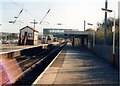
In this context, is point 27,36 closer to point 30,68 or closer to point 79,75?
point 30,68

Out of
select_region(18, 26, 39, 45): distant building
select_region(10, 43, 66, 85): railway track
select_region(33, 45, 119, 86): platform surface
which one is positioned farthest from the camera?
select_region(18, 26, 39, 45): distant building

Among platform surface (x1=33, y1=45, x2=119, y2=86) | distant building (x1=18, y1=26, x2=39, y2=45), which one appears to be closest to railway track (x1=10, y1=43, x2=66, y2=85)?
platform surface (x1=33, y1=45, x2=119, y2=86)

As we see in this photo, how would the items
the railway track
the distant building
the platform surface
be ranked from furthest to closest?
1. the distant building
2. the railway track
3. the platform surface

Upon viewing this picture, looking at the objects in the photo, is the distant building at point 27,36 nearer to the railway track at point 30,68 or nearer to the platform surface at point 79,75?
the railway track at point 30,68

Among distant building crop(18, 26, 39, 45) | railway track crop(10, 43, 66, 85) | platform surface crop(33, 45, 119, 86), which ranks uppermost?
distant building crop(18, 26, 39, 45)

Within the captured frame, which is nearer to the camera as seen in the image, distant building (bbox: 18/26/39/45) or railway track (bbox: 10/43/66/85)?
railway track (bbox: 10/43/66/85)

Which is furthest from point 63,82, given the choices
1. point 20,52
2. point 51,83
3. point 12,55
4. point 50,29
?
point 50,29

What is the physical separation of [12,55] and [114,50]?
1850 cm

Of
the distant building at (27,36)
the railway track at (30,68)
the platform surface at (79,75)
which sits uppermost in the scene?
the distant building at (27,36)

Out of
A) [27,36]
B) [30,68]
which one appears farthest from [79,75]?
[27,36]

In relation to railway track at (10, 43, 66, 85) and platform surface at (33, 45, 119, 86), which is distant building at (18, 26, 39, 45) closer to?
railway track at (10, 43, 66, 85)

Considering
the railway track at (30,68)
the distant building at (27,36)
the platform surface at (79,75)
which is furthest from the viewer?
the distant building at (27,36)

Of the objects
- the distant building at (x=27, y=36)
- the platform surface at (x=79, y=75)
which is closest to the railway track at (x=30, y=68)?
the platform surface at (x=79, y=75)

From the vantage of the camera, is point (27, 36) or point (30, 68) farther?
point (27, 36)
